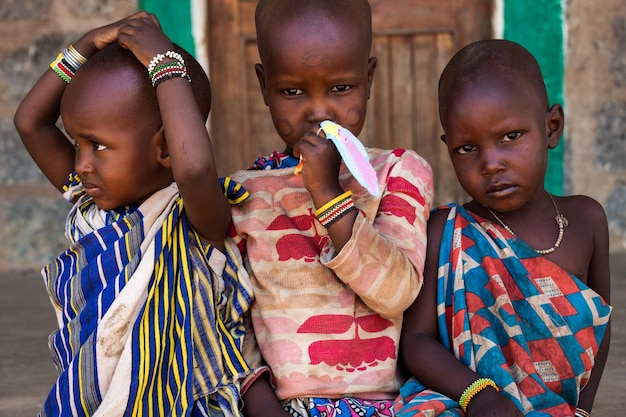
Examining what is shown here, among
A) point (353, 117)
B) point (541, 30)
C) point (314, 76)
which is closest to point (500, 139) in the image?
point (353, 117)

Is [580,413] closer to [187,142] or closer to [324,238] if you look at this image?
[324,238]

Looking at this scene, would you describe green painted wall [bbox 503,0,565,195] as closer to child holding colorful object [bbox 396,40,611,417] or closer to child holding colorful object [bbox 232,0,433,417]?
child holding colorful object [bbox 396,40,611,417]

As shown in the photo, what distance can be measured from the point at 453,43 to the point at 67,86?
3151mm

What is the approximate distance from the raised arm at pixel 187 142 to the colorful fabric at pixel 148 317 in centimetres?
11

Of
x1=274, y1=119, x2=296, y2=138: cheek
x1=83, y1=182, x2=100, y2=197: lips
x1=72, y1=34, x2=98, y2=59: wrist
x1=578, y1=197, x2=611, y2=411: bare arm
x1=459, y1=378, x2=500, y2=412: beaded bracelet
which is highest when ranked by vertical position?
x1=72, y1=34, x2=98, y2=59: wrist

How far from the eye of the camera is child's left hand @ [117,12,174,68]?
1960 mm

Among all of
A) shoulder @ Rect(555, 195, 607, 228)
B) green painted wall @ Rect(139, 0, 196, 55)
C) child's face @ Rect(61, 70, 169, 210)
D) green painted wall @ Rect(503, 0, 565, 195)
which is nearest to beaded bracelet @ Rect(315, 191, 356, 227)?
child's face @ Rect(61, 70, 169, 210)

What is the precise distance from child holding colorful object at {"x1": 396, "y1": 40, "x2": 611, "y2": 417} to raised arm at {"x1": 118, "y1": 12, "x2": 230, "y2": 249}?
1.90 ft

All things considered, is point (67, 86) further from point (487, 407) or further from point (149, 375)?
point (487, 407)

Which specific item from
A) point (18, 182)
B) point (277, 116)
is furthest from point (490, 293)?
point (18, 182)

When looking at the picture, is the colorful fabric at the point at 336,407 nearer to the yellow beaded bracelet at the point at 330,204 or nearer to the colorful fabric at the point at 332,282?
the colorful fabric at the point at 332,282

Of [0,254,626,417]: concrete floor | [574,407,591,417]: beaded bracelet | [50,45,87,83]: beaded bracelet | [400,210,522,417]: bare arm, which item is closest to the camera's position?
[400,210,522,417]: bare arm

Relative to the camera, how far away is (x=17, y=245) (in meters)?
4.82

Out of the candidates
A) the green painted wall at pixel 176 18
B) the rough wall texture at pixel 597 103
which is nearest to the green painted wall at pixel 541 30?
the rough wall texture at pixel 597 103
